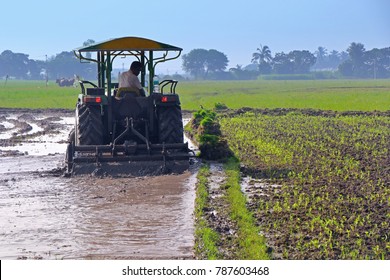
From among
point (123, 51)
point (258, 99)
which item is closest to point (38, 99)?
point (258, 99)

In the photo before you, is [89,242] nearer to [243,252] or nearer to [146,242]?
[146,242]

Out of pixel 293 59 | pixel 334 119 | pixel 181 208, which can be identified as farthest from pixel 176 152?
pixel 293 59

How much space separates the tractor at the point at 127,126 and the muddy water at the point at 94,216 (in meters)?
0.40

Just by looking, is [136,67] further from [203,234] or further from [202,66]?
[202,66]

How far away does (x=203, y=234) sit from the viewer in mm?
8641

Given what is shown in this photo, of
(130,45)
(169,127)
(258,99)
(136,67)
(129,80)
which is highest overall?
(130,45)

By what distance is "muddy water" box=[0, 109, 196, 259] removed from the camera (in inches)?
327

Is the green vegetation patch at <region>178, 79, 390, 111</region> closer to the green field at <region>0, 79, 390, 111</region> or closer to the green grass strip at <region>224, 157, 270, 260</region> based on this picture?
the green field at <region>0, 79, 390, 111</region>

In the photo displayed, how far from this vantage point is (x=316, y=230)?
883cm

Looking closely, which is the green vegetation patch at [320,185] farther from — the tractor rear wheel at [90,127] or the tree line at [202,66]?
the tree line at [202,66]

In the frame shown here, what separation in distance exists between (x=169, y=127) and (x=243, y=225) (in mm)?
5158

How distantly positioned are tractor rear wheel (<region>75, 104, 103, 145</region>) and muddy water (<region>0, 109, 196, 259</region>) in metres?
0.79

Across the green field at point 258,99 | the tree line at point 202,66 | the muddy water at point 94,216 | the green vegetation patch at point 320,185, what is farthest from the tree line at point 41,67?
the muddy water at point 94,216

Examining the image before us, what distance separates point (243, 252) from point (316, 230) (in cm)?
130
